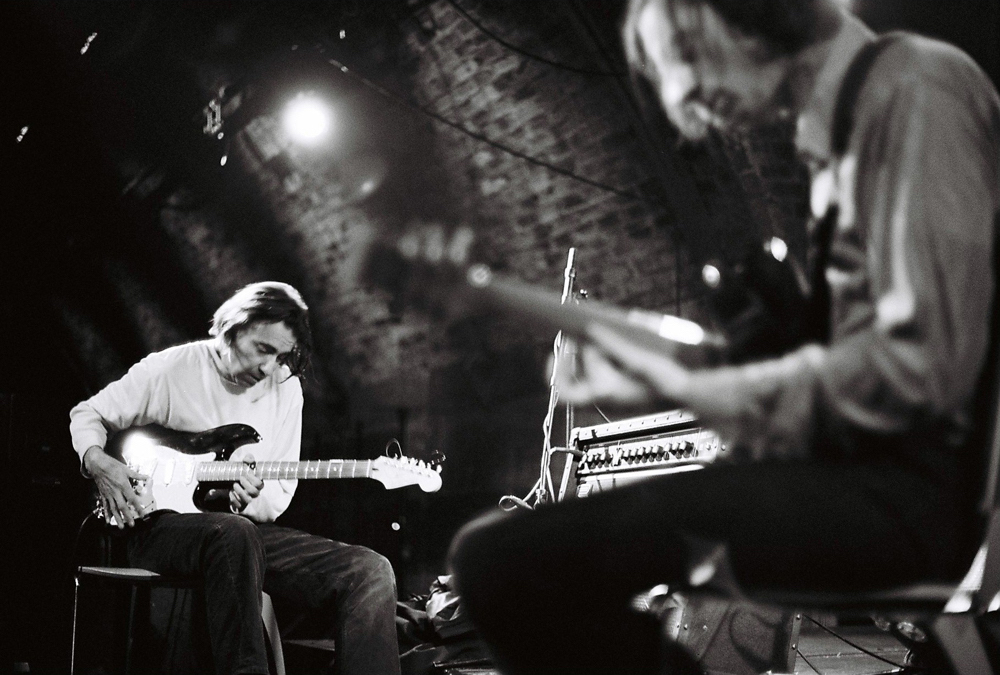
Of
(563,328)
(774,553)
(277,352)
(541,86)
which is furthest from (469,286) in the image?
(541,86)

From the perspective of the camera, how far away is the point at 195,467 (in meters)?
3.48

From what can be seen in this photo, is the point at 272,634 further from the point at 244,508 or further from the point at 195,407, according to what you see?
the point at 195,407

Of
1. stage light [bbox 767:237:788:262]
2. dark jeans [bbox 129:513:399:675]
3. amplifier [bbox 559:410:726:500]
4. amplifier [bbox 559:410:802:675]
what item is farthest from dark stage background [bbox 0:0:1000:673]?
stage light [bbox 767:237:788:262]

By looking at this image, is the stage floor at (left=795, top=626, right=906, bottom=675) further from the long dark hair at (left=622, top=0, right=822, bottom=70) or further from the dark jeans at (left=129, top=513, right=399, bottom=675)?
the long dark hair at (left=622, top=0, right=822, bottom=70)

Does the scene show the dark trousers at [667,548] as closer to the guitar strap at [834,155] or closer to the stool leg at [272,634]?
the guitar strap at [834,155]

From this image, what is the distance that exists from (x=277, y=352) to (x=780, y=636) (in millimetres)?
2289

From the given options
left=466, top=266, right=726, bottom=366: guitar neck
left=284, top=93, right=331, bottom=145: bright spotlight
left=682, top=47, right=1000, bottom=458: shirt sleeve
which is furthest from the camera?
left=284, top=93, right=331, bottom=145: bright spotlight

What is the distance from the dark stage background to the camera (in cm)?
501

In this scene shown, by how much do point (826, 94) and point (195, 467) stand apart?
117 inches

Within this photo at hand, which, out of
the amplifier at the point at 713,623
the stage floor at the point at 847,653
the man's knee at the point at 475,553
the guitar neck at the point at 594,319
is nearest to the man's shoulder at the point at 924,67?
the guitar neck at the point at 594,319

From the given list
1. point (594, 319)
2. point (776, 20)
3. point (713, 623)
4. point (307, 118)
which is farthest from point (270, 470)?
point (307, 118)

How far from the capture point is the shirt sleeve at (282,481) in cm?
351

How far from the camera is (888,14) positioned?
4.16m

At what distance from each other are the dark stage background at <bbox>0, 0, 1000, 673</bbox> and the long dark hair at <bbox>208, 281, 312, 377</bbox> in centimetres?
75
